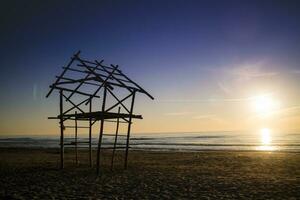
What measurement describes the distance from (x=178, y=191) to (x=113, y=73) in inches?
299

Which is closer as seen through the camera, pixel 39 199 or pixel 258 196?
pixel 39 199

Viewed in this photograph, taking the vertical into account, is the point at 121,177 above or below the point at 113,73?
below

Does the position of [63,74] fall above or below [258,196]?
above

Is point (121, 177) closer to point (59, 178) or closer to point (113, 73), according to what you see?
point (59, 178)

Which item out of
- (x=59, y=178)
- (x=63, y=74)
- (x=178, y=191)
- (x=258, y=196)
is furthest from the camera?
(x=63, y=74)

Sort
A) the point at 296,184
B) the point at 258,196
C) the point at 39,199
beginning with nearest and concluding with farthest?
the point at 39,199 → the point at 258,196 → the point at 296,184

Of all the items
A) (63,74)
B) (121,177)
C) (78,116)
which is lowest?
(121,177)

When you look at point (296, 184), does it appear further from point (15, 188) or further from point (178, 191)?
point (15, 188)

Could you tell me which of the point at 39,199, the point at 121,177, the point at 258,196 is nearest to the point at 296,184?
the point at 258,196

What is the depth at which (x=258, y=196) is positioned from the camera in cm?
989

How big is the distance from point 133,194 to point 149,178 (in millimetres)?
3488

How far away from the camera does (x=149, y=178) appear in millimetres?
13500

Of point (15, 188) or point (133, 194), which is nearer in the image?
point (133, 194)

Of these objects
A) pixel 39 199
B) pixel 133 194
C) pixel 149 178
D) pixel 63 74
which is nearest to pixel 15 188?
pixel 39 199
